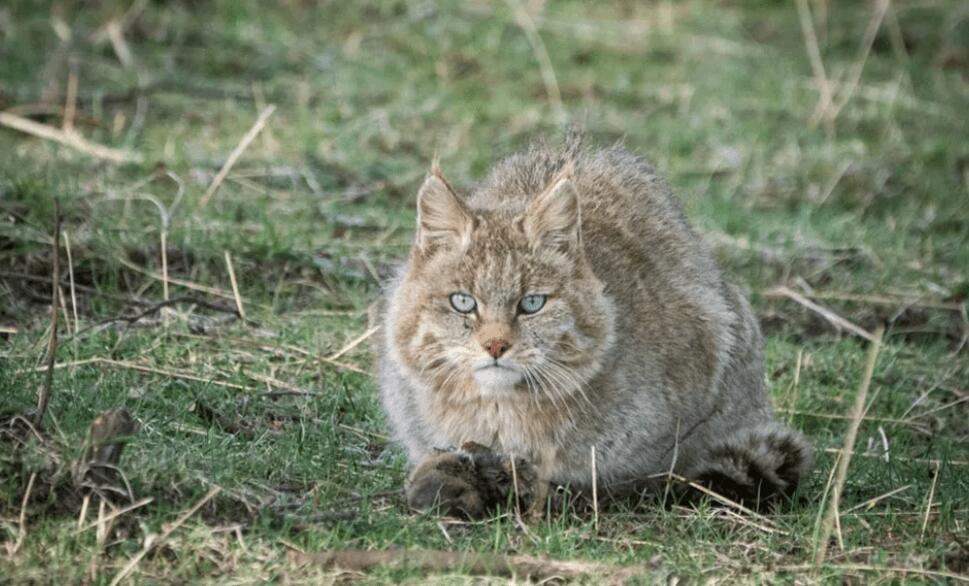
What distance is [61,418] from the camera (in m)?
4.80

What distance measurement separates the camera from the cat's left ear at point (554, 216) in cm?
482

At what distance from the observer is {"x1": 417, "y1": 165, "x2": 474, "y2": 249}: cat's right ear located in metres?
4.82

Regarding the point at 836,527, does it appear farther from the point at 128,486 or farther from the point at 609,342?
the point at 128,486

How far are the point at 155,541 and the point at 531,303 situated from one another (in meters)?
1.41

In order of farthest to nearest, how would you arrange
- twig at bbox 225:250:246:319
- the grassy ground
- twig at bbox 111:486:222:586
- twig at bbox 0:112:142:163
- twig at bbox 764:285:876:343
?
1. twig at bbox 0:112:142:163
2. twig at bbox 764:285:876:343
3. twig at bbox 225:250:246:319
4. the grassy ground
5. twig at bbox 111:486:222:586

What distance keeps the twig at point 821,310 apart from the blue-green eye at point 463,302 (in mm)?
2756

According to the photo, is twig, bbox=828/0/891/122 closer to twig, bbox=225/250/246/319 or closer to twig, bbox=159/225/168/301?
twig, bbox=225/250/246/319

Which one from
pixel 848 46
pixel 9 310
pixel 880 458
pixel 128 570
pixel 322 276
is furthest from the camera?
pixel 848 46

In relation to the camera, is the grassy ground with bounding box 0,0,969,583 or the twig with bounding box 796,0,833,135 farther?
the twig with bounding box 796,0,833,135

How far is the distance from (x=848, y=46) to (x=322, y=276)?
6329 millimetres

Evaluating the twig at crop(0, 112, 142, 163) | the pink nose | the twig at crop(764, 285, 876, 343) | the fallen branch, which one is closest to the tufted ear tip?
the pink nose

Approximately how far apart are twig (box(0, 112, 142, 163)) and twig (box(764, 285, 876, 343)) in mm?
3393

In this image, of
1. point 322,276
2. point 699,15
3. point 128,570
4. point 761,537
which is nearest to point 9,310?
point 322,276

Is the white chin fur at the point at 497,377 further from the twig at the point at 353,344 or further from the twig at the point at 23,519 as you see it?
the twig at the point at 23,519
